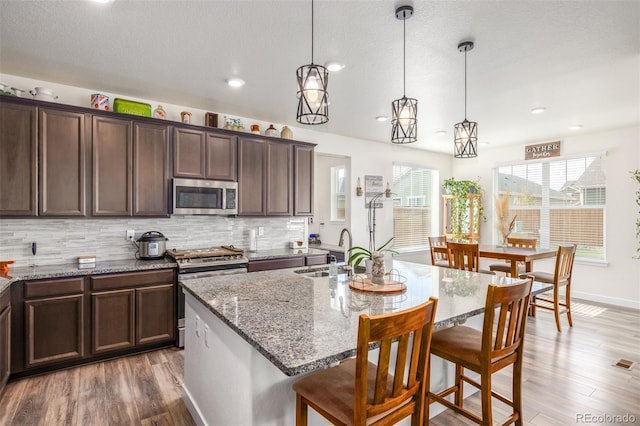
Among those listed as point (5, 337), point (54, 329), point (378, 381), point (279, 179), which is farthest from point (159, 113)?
point (378, 381)

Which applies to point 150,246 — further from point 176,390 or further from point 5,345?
point 176,390

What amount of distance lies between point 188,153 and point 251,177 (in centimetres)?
80

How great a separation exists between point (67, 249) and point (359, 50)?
3.35 meters

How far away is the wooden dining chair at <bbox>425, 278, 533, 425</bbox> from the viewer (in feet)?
5.33

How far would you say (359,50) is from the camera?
2.65 m

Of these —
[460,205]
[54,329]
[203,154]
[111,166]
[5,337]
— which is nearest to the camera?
[5,337]

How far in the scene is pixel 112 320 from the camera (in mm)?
3094

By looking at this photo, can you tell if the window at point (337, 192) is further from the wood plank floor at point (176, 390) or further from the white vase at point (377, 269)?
the white vase at point (377, 269)

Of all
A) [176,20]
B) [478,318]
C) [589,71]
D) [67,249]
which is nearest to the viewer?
[176,20]

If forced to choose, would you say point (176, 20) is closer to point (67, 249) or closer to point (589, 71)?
point (67, 249)

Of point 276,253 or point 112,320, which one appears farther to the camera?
point 276,253

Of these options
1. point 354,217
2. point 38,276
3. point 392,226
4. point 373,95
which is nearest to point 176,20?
point 373,95

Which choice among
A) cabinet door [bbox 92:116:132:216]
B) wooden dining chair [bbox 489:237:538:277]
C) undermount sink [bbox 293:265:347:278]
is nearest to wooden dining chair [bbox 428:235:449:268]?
wooden dining chair [bbox 489:237:538:277]

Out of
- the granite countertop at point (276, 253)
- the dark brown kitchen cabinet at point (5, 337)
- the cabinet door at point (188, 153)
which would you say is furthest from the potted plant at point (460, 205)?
the dark brown kitchen cabinet at point (5, 337)
